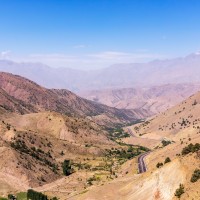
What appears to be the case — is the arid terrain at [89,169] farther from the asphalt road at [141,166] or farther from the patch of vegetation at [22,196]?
the patch of vegetation at [22,196]

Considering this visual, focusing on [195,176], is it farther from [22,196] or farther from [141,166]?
[141,166]

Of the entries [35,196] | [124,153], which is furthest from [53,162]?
[35,196]

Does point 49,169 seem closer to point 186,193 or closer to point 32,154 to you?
point 32,154

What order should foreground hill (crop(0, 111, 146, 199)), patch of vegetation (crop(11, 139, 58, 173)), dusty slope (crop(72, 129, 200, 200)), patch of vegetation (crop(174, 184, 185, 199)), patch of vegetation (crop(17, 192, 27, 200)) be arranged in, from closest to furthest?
1. patch of vegetation (crop(174, 184, 185, 199))
2. dusty slope (crop(72, 129, 200, 200))
3. patch of vegetation (crop(17, 192, 27, 200))
4. foreground hill (crop(0, 111, 146, 199))
5. patch of vegetation (crop(11, 139, 58, 173))

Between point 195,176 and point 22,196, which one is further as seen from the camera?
point 22,196

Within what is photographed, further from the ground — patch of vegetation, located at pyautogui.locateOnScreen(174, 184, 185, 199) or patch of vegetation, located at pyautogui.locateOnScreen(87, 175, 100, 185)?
patch of vegetation, located at pyautogui.locateOnScreen(174, 184, 185, 199)

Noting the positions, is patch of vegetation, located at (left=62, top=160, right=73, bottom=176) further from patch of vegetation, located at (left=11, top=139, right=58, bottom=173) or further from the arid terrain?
patch of vegetation, located at (left=11, top=139, right=58, bottom=173)

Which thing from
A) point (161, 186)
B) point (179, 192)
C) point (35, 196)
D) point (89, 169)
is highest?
point (179, 192)

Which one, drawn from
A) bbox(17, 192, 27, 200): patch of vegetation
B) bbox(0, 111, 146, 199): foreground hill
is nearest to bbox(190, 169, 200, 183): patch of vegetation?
bbox(0, 111, 146, 199): foreground hill

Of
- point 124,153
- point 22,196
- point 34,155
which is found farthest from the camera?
point 124,153

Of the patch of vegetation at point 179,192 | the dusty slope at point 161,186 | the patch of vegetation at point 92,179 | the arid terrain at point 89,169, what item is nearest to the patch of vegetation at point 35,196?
the arid terrain at point 89,169

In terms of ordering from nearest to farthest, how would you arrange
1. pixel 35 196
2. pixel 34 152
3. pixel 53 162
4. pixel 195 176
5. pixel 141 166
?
1. pixel 195 176
2. pixel 35 196
3. pixel 141 166
4. pixel 53 162
5. pixel 34 152

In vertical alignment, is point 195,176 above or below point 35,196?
above

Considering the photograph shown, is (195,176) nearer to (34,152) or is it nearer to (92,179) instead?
(92,179)
